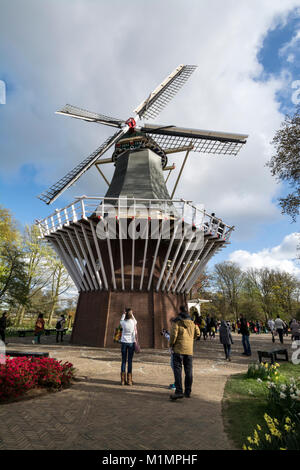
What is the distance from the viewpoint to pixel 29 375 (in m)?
5.39

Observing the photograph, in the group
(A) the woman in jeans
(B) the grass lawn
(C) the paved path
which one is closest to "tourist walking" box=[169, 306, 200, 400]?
(C) the paved path

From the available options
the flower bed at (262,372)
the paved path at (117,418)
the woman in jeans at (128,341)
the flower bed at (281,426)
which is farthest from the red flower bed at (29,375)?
the flower bed at (262,372)

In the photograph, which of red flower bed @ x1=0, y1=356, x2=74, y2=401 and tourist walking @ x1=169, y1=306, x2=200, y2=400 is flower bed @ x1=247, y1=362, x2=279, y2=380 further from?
red flower bed @ x1=0, y1=356, x2=74, y2=401

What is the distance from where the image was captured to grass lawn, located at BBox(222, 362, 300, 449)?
3.58 m

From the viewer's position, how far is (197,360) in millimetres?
9820

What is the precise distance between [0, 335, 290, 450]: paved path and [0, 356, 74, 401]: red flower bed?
0.28 metres

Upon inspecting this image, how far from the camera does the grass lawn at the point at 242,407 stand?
3576mm

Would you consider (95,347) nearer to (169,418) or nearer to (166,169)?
(169,418)

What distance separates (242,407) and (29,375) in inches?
172

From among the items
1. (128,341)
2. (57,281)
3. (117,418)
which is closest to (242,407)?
(117,418)

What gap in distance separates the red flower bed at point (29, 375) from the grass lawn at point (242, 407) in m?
3.65
